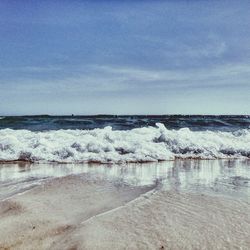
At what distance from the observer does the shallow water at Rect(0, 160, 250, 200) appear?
4.66 m

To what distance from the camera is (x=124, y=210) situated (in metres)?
3.62

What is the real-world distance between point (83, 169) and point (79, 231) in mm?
3387

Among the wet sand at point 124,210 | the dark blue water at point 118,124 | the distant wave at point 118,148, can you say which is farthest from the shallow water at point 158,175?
the dark blue water at point 118,124

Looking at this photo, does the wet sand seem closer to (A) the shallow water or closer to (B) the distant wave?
(A) the shallow water

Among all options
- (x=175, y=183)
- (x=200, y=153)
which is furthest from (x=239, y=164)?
(x=175, y=183)

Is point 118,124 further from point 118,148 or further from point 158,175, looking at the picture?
point 158,175

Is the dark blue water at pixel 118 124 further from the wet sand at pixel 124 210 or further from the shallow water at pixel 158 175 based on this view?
the wet sand at pixel 124 210

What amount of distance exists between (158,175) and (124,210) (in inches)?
86.9

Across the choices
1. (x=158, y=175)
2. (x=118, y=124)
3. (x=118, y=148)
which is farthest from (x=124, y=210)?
(x=118, y=124)

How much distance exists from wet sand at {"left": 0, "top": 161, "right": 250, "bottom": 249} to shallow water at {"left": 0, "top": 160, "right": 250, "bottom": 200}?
1cm

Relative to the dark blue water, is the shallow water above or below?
below

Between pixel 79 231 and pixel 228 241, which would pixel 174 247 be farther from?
pixel 79 231

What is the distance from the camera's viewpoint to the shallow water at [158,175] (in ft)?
15.3

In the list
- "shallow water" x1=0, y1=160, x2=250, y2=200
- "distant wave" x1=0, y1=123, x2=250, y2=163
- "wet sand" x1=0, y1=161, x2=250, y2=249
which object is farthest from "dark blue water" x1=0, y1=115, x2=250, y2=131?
"wet sand" x1=0, y1=161, x2=250, y2=249
